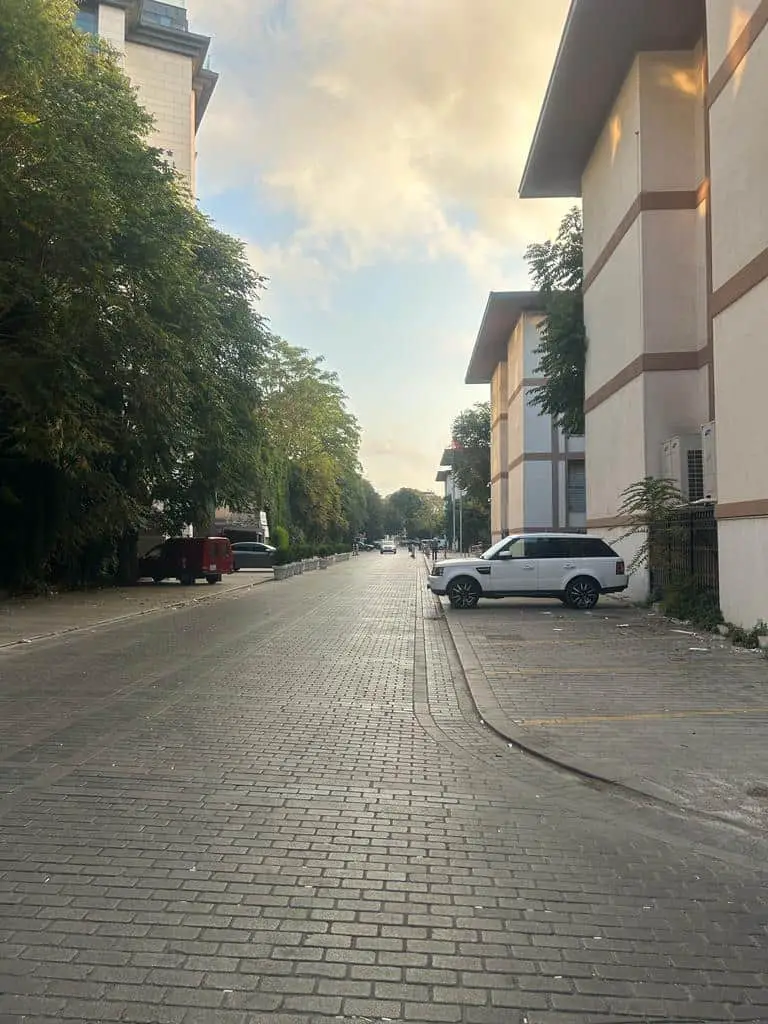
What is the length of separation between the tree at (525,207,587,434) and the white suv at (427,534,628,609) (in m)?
8.37

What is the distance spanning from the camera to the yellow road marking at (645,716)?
8.34m

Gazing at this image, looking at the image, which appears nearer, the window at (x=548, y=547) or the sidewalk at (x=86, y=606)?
the sidewalk at (x=86, y=606)

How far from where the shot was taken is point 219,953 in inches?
144

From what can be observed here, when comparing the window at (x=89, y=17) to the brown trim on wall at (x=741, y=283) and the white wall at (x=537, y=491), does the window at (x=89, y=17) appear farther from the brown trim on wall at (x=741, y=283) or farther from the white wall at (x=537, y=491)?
the brown trim on wall at (x=741, y=283)

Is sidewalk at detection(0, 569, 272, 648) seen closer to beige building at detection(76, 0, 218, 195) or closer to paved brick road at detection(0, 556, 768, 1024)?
paved brick road at detection(0, 556, 768, 1024)

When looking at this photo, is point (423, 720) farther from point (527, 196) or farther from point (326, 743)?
point (527, 196)

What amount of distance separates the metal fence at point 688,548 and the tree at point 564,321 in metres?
9.41

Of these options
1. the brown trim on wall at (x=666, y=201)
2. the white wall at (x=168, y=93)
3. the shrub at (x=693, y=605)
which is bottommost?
the shrub at (x=693, y=605)

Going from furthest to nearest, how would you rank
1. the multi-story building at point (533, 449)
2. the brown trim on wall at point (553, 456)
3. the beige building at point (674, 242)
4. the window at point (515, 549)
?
the brown trim on wall at point (553, 456), the multi-story building at point (533, 449), the window at point (515, 549), the beige building at point (674, 242)

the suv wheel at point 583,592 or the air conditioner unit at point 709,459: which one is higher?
the air conditioner unit at point 709,459

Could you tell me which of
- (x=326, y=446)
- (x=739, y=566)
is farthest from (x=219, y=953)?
(x=326, y=446)

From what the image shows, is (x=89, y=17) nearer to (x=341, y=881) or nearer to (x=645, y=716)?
(x=645, y=716)

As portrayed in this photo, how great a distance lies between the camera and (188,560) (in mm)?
31453

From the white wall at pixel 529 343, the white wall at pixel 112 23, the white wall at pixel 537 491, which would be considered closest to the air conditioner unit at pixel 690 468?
the white wall at pixel 529 343
